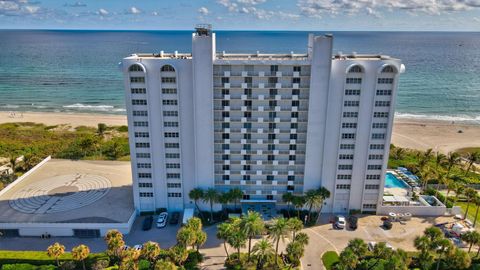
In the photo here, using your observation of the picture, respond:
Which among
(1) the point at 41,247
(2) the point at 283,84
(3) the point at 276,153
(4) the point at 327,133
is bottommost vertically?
(1) the point at 41,247

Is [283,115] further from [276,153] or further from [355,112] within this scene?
[355,112]

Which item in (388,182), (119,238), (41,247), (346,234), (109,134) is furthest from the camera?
(109,134)

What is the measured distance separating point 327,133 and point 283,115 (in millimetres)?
8462

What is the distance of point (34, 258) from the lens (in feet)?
173

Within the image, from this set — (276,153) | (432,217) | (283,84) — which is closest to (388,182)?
(432,217)

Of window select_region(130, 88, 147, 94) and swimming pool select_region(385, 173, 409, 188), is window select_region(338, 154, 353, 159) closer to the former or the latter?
swimming pool select_region(385, 173, 409, 188)

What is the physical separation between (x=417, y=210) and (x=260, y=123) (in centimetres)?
3407

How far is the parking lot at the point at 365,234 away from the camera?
190 ft

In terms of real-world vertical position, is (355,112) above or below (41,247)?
above

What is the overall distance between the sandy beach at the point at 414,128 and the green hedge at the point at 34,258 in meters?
88.7

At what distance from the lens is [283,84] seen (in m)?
→ 61.3

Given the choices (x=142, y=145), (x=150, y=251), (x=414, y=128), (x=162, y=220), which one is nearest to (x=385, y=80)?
(x=142, y=145)

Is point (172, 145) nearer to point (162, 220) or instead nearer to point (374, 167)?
point (162, 220)

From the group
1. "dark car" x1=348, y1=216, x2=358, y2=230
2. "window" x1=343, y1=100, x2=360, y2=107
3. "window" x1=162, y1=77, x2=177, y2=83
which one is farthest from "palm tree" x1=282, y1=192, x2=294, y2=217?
"window" x1=162, y1=77, x2=177, y2=83
